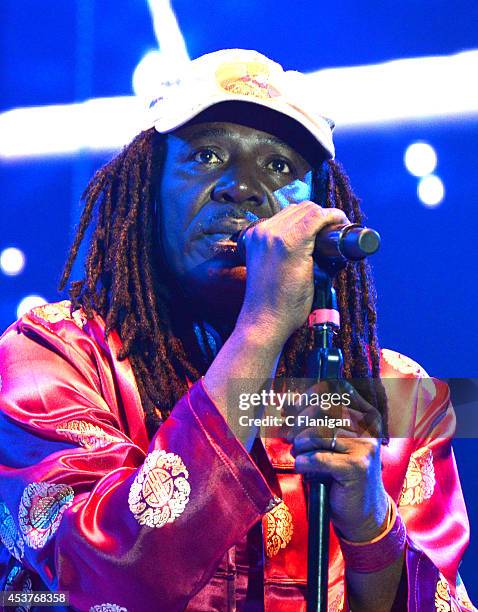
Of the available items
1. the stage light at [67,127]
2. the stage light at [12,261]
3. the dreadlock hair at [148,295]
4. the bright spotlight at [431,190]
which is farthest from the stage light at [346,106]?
the dreadlock hair at [148,295]

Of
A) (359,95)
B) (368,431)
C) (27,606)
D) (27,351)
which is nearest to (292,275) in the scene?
(368,431)

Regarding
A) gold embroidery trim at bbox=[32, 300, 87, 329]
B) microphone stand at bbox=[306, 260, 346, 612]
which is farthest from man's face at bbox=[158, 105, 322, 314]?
microphone stand at bbox=[306, 260, 346, 612]

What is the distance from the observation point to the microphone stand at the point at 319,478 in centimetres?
125

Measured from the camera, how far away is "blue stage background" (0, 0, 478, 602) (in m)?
2.53

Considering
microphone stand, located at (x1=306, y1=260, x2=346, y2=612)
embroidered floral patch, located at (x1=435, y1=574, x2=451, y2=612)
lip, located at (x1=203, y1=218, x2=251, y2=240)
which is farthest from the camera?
lip, located at (x1=203, y1=218, x2=251, y2=240)

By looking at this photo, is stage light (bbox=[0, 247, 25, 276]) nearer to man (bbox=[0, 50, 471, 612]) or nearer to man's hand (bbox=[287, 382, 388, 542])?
man (bbox=[0, 50, 471, 612])

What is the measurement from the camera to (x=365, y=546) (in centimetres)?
153

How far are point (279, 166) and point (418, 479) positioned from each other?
69cm

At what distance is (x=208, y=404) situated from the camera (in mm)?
1387

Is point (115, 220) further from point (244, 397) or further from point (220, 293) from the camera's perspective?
point (244, 397)

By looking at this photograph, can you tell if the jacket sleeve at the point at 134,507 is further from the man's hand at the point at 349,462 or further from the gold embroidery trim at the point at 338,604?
the gold embroidery trim at the point at 338,604

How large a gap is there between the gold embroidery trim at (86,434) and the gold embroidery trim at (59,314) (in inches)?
11.5

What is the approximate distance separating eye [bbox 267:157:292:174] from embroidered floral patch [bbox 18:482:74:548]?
0.78 metres

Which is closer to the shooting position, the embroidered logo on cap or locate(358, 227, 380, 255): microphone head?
locate(358, 227, 380, 255): microphone head
